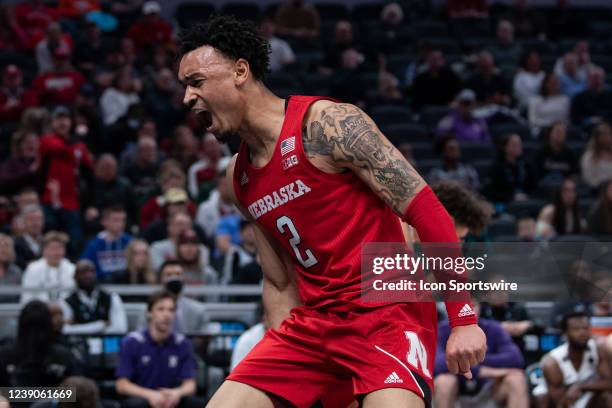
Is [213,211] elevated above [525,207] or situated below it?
below

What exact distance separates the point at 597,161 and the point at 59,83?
634cm

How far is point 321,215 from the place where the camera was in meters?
4.04

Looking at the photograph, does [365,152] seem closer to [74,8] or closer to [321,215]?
[321,215]

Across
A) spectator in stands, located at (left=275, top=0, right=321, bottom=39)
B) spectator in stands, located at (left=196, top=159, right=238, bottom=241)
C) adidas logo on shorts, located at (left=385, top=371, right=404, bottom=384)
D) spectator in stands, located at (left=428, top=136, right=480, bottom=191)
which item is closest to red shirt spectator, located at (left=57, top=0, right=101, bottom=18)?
spectator in stands, located at (left=275, top=0, right=321, bottom=39)

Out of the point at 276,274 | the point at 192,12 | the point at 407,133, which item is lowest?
the point at 276,274

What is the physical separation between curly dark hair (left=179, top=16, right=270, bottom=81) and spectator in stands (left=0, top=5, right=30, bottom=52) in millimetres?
10395

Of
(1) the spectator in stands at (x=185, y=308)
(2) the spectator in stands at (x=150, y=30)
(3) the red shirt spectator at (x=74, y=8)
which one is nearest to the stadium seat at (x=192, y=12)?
(2) the spectator in stands at (x=150, y=30)

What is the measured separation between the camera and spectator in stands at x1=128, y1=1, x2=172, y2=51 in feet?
46.7

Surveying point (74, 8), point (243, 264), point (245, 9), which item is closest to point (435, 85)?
point (245, 9)

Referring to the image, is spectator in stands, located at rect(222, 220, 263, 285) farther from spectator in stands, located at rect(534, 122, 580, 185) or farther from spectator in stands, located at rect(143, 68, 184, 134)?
spectator in stands, located at rect(534, 122, 580, 185)

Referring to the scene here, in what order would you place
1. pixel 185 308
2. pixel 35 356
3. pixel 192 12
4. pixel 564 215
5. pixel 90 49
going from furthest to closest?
pixel 192 12, pixel 90 49, pixel 564 215, pixel 185 308, pixel 35 356

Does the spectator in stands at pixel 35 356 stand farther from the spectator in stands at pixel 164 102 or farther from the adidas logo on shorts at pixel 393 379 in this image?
the spectator in stands at pixel 164 102

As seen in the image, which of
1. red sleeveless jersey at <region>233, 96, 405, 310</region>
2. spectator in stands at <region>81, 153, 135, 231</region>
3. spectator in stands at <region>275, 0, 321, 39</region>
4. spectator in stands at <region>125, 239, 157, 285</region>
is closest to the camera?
red sleeveless jersey at <region>233, 96, 405, 310</region>

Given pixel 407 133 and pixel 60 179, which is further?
pixel 407 133
